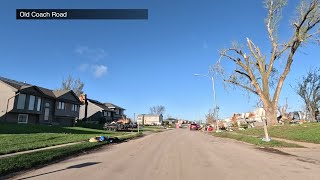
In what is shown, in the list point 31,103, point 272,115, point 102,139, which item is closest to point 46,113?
point 31,103

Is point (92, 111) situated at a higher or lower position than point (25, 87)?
higher

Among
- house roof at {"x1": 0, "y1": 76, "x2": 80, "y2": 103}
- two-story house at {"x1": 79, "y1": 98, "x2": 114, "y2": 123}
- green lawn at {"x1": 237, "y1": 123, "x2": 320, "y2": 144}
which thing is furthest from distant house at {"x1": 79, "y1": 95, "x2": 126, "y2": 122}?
green lawn at {"x1": 237, "y1": 123, "x2": 320, "y2": 144}

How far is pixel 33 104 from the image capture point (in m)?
52.0

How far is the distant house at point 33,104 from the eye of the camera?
1850 inches

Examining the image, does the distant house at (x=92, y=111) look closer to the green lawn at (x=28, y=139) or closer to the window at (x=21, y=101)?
the window at (x=21, y=101)

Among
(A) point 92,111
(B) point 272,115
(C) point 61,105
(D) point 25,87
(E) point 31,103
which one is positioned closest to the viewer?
(B) point 272,115

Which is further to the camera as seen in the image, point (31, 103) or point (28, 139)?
point (31, 103)

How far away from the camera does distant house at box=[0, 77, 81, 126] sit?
154 ft

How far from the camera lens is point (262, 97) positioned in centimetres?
3897

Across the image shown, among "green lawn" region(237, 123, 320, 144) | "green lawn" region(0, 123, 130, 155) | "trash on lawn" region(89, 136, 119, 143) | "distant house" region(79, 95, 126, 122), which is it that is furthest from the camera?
"distant house" region(79, 95, 126, 122)

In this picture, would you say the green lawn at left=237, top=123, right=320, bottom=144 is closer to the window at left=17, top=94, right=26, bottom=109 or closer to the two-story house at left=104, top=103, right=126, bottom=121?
the window at left=17, top=94, right=26, bottom=109

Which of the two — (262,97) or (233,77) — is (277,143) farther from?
(233,77)

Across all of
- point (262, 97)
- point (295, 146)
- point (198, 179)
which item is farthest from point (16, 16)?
point (262, 97)

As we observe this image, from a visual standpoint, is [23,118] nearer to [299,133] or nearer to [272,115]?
[272,115]
